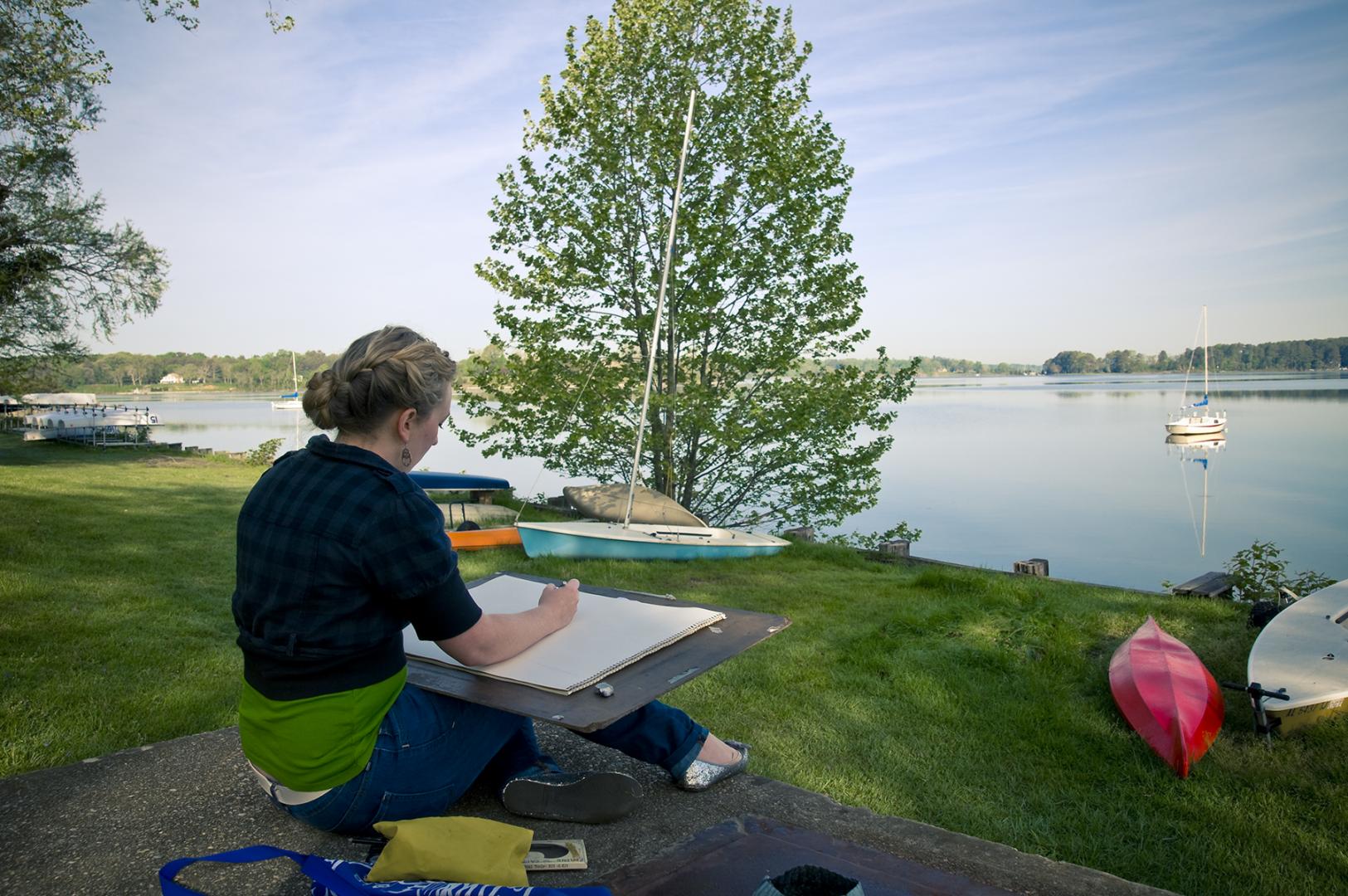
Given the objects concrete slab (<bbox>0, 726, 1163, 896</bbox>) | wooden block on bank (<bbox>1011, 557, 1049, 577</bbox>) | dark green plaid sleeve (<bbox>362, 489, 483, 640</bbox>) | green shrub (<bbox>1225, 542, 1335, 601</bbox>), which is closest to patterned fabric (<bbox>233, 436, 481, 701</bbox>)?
dark green plaid sleeve (<bbox>362, 489, 483, 640</bbox>)

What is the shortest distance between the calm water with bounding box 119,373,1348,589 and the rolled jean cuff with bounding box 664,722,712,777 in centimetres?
787

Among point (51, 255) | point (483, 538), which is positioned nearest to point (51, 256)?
point (51, 255)

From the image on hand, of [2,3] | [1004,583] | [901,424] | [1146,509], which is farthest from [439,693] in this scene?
[901,424]

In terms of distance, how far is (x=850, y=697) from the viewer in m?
4.38

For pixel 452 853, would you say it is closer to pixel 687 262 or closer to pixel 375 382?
pixel 375 382

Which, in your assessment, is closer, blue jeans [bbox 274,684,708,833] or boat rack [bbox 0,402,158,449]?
blue jeans [bbox 274,684,708,833]

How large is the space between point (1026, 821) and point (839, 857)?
114 cm

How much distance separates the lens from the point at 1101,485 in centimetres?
2098

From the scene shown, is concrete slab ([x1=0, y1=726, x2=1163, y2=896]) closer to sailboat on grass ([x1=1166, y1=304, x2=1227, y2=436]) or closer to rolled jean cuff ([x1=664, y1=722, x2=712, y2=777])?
rolled jean cuff ([x1=664, y1=722, x2=712, y2=777])

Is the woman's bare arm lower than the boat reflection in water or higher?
higher

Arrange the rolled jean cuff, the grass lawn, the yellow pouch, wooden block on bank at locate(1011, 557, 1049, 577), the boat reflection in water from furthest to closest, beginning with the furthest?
the boat reflection in water < wooden block on bank at locate(1011, 557, 1049, 577) < the grass lawn < the rolled jean cuff < the yellow pouch

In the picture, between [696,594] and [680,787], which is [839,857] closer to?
[680,787]

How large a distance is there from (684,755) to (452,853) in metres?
0.98

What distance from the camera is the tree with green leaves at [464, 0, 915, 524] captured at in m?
10.2
